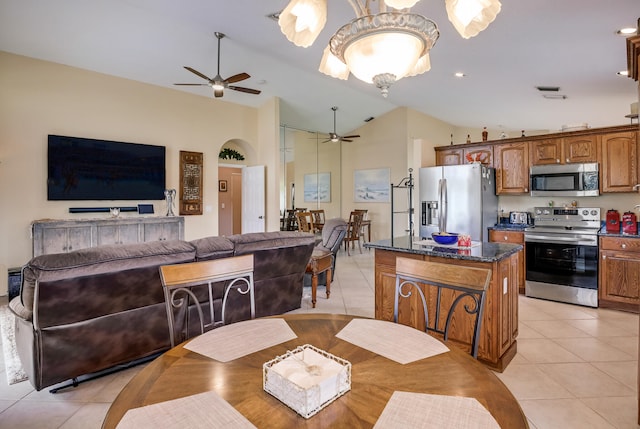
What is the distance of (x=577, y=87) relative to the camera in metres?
4.49

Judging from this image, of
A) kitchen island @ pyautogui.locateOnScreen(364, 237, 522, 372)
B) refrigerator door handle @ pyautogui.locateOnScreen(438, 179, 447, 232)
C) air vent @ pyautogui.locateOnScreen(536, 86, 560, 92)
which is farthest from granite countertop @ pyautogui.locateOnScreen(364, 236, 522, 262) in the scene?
air vent @ pyautogui.locateOnScreen(536, 86, 560, 92)

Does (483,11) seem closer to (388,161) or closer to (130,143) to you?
(130,143)

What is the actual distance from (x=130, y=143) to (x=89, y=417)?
4772mm

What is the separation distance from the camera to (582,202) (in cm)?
437

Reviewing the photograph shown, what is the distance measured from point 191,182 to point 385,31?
5807 mm

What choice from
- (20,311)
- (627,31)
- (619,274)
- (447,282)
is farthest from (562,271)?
(20,311)

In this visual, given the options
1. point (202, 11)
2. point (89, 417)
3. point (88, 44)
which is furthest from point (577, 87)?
point (88, 44)

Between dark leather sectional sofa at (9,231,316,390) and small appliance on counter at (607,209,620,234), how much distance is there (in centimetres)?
428

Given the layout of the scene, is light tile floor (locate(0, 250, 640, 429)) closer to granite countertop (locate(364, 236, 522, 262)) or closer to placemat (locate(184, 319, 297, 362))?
granite countertop (locate(364, 236, 522, 262))

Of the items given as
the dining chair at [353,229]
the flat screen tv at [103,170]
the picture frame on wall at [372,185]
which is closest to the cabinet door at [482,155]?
the dining chair at [353,229]

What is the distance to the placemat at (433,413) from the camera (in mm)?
788

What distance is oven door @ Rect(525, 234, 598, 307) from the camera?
379 centimetres

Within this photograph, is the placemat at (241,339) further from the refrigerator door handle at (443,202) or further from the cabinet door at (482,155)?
the cabinet door at (482,155)

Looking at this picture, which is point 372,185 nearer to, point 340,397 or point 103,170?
point 103,170
